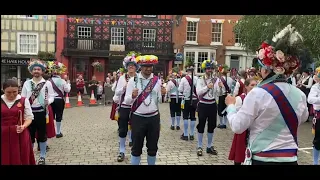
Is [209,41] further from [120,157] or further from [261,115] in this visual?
[261,115]

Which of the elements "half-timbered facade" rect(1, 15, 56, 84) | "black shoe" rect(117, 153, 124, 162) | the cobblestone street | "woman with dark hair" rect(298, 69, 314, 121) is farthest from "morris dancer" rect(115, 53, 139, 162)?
"half-timbered facade" rect(1, 15, 56, 84)

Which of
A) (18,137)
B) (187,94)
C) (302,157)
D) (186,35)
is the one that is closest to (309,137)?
(302,157)

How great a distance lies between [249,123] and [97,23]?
24.5m

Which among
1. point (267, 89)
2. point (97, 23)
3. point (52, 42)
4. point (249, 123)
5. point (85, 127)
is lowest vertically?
point (85, 127)

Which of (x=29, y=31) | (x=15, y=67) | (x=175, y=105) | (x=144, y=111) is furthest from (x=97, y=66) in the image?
(x=144, y=111)

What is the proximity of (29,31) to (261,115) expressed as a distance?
24.9 metres

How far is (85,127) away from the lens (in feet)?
34.0

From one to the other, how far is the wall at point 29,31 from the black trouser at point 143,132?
21556 millimetres

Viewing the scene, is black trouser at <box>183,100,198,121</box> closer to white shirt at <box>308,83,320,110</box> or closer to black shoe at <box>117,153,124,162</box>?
black shoe at <box>117,153,124,162</box>

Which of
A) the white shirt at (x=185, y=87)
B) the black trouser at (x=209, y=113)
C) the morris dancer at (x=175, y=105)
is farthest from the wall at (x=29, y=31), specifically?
the black trouser at (x=209, y=113)

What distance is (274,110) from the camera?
2959 mm

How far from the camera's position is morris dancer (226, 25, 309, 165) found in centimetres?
297

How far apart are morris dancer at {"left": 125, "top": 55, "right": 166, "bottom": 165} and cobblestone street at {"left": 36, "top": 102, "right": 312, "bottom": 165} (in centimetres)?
111
